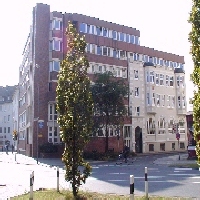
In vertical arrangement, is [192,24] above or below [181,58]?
below

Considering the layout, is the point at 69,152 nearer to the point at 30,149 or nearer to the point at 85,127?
the point at 85,127

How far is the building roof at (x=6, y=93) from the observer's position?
318 ft

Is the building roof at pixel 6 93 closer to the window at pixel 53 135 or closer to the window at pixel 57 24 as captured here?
the window at pixel 57 24

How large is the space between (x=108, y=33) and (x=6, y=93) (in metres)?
59.5

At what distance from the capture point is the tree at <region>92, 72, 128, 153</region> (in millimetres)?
35531

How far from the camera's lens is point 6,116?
9556 cm

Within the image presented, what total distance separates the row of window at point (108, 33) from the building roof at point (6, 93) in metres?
54.1

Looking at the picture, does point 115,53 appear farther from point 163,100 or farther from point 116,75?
point 163,100

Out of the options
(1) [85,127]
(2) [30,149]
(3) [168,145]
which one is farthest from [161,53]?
(1) [85,127]

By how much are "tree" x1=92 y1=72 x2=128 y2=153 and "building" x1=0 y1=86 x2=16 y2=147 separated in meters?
60.1

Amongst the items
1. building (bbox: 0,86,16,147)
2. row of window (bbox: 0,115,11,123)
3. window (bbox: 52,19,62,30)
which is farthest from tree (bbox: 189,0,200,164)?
row of window (bbox: 0,115,11,123)

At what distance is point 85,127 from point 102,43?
3654cm

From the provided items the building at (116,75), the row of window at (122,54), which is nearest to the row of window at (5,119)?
the building at (116,75)

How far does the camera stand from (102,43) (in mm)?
46469
